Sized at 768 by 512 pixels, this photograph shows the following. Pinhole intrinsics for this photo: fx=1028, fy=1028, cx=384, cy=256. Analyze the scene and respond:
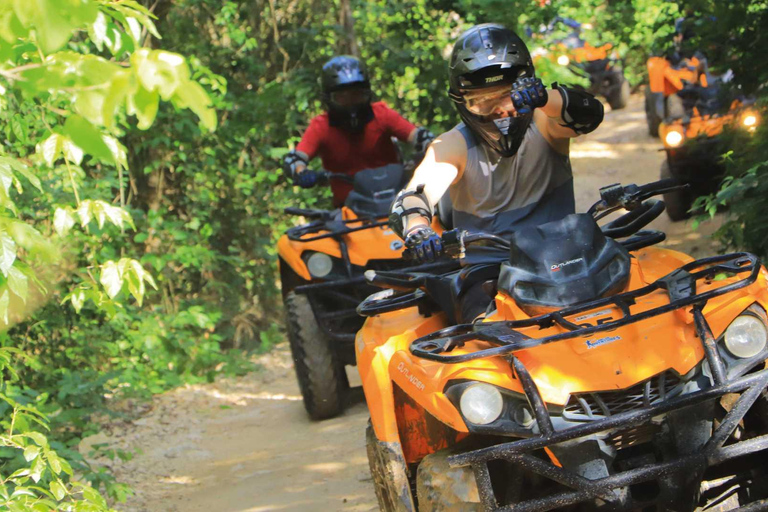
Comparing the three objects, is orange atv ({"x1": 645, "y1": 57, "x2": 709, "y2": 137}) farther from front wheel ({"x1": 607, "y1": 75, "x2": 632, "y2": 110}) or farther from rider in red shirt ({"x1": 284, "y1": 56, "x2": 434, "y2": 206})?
front wheel ({"x1": 607, "y1": 75, "x2": 632, "y2": 110})

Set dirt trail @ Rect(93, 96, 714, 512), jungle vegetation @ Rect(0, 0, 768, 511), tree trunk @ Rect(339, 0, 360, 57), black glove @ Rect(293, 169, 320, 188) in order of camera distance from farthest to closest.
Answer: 1. tree trunk @ Rect(339, 0, 360, 57)
2. black glove @ Rect(293, 169, 320, 188)
3. dirt trail @ Rect(93, 96, 714, 512)
4. jungle vegetation @ Rect(0, 0, 768, 511)

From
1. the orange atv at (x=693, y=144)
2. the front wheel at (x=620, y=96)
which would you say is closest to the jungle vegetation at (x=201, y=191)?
the orange atv at (x=693, y=144)

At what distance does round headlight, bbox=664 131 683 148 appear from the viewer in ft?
32.0

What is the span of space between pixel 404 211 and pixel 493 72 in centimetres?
77

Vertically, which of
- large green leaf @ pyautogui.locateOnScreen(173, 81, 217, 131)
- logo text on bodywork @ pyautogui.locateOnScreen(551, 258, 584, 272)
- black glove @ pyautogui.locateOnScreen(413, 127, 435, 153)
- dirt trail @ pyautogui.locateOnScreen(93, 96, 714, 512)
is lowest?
dirt trail @ pyautogui.locateOnScreen(93, 96, 714, 512)

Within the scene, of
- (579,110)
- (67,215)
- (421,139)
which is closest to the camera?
(67,215)

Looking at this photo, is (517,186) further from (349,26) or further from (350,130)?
(349,26)

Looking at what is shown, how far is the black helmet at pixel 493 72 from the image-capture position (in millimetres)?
4512

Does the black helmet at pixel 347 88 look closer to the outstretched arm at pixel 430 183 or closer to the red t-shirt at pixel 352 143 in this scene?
the red t-shirt at pixel 352 143

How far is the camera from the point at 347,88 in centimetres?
833

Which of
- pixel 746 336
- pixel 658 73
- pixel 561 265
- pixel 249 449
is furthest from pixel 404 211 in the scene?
pixel 658 73

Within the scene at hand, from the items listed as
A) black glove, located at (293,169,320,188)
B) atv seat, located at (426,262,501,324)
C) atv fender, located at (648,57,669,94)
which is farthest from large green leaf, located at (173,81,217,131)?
atv fender, located at (648,57,669,94)

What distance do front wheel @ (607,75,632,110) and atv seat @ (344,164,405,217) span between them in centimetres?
1097

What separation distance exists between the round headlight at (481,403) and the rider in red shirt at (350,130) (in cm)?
506
